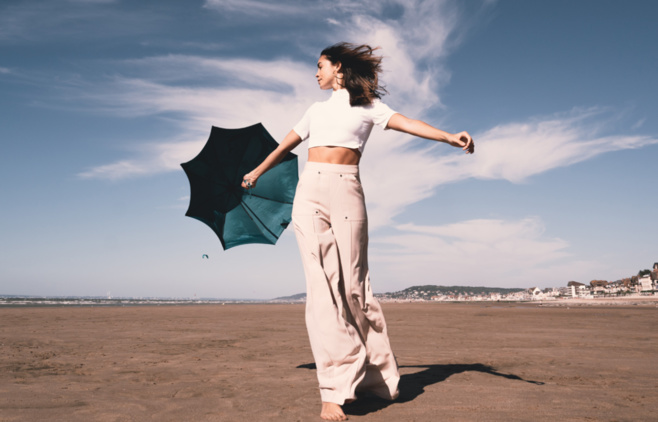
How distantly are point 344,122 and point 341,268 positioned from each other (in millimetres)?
1176

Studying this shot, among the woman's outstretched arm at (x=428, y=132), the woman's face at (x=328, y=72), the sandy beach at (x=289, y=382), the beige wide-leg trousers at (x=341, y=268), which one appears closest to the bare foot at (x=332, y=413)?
the sandy beach at (x=289, y=382)

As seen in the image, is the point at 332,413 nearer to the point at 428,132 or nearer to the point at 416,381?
the point at 416,381

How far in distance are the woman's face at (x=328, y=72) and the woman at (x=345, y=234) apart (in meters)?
0.15

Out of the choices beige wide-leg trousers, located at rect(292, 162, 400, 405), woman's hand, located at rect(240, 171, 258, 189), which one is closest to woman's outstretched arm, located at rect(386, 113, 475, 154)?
beige wide-leg trousers, located at rect(292, 162, 400, 405)

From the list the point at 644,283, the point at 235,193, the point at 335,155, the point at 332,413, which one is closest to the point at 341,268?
the point at 335,155

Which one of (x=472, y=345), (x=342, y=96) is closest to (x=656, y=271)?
(x=472, y=345)

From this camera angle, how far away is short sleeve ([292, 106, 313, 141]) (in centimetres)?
372

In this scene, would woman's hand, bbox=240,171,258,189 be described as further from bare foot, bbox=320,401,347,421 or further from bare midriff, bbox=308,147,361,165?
bare foot, bbox=320,401,347,421

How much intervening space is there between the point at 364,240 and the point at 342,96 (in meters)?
1.24

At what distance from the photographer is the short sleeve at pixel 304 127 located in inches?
146

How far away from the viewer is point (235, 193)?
5.08 meters

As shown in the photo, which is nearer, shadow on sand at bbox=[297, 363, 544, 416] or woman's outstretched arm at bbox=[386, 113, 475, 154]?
woman's outstretched arm at bbox=[386, 113, 475, 154]

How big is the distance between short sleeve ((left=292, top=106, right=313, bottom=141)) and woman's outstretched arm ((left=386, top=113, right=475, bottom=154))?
0.69 meters

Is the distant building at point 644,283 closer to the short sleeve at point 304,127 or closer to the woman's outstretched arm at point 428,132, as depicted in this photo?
the woman's outstretched arm at point 428,132
